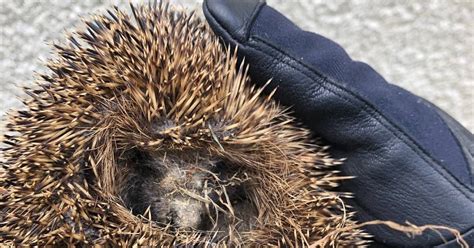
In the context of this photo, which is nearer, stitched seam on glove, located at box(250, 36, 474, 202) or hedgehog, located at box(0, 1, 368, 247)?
hedgehog, located at box(0, 1, 368, 247)

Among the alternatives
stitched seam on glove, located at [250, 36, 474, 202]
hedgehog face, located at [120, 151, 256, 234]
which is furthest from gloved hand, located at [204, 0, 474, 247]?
hedgehog face, located at [120, 151, 256, 234]

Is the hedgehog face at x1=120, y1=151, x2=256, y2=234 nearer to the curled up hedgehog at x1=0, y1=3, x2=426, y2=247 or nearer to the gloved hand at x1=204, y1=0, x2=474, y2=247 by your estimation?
the curled up hedgehog at x1=0, y1=3, x2=426, y2=247

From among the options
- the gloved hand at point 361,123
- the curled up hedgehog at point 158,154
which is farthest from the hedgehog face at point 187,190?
the gloved hand at point 361,123

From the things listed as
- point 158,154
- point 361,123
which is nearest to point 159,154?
point 158,154

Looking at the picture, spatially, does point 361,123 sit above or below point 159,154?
above

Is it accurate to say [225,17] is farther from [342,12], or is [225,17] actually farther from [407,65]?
[407,65]

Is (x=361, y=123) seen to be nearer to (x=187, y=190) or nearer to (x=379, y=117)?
(x=379, y=117)

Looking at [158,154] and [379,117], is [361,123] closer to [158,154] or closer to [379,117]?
[379,117]
